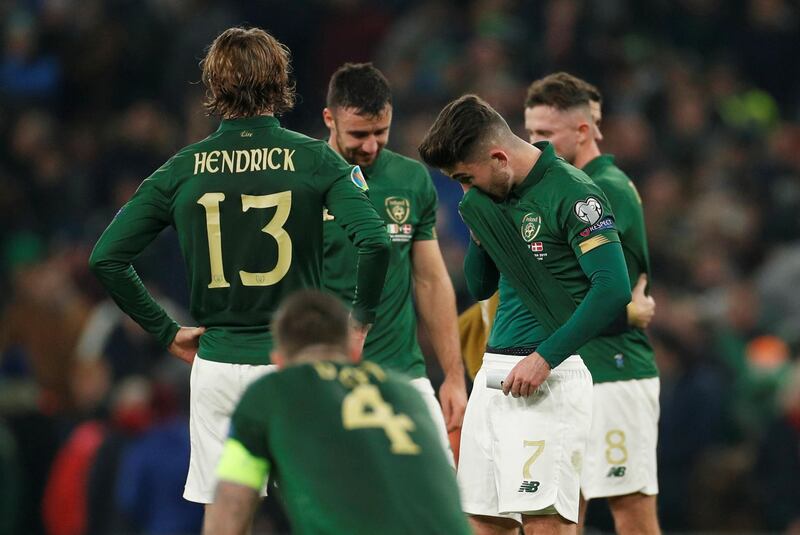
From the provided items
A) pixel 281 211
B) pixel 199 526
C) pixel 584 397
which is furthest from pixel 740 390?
pixel 281 211

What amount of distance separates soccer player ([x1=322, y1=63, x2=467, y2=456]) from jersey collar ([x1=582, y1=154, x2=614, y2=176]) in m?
0.76

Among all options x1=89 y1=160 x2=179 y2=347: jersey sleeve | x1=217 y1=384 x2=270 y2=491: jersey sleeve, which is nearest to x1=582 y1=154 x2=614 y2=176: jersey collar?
x1=89 y1=160 x2=179 y2=347: jersey sleeve

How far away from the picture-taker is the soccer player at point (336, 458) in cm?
444

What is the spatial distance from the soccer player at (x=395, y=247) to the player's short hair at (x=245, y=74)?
98cm

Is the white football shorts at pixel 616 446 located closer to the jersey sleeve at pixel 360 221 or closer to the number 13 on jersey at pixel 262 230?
the jersey sleeve at pixel 360 221

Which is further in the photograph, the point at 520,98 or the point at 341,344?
the point at 520,98

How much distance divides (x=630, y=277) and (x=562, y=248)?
125 cm

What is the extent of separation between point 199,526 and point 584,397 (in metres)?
5.74

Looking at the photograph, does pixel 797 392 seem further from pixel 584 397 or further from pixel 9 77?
pixel 9 77

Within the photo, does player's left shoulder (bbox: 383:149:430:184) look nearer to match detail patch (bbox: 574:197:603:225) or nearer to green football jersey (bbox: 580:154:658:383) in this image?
green football jersey (bbox: 580:154:658:383)

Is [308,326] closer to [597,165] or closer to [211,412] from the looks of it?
[211,412]

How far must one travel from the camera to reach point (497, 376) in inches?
240

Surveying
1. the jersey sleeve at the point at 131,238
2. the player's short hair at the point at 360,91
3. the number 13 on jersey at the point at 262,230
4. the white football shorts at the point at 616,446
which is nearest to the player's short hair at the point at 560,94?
the player's short hair at the point at 360,91

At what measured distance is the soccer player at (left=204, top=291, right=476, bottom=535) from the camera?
14.6 feet
